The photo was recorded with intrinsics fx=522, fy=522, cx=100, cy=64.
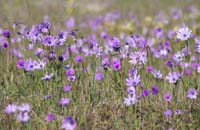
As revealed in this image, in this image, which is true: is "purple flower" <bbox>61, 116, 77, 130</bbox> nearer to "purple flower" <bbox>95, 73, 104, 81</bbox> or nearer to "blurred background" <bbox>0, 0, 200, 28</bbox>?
"purple flower" <bbox>95, 73, 104, 81</bbox>

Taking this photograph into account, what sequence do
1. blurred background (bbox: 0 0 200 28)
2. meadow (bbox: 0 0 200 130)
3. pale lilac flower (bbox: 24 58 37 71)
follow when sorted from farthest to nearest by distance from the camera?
blurred background (bbox: 0 0 200 28)
pale lilac flower (bbox: 24 58 37 71)
meadow (bbox: 0 0 200 130)

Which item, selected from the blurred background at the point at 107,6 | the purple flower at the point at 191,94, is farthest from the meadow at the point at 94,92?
the blurred background at the point at 107,6

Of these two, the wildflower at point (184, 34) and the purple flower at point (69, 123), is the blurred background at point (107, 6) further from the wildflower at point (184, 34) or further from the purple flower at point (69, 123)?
the purple flower at point (69, 123)

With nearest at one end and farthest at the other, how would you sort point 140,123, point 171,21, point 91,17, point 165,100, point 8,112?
1. point 8,112
2. point 140,123
3. point 165,100
4. point 171,21
5. point 91,17

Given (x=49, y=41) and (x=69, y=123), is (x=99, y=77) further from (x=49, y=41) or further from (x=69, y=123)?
(x=69, y=123)

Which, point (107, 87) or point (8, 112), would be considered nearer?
point (8, 112)

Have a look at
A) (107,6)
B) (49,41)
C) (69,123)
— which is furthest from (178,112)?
(107,6)

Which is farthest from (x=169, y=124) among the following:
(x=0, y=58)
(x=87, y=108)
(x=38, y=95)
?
(x=0, y=58)

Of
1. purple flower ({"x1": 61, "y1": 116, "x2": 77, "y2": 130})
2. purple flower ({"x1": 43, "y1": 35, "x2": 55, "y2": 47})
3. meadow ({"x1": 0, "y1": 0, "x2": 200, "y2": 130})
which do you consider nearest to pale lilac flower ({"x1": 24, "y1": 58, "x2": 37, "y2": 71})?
meadow ({"x1": 0, "y1": 0, "x2": 200, "y2": 130})

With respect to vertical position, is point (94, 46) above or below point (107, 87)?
above

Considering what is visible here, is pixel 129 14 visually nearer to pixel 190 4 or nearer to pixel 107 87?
pixel 190 4

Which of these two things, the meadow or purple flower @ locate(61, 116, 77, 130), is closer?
purple flower @ locate(61, 116, 77, 130)
